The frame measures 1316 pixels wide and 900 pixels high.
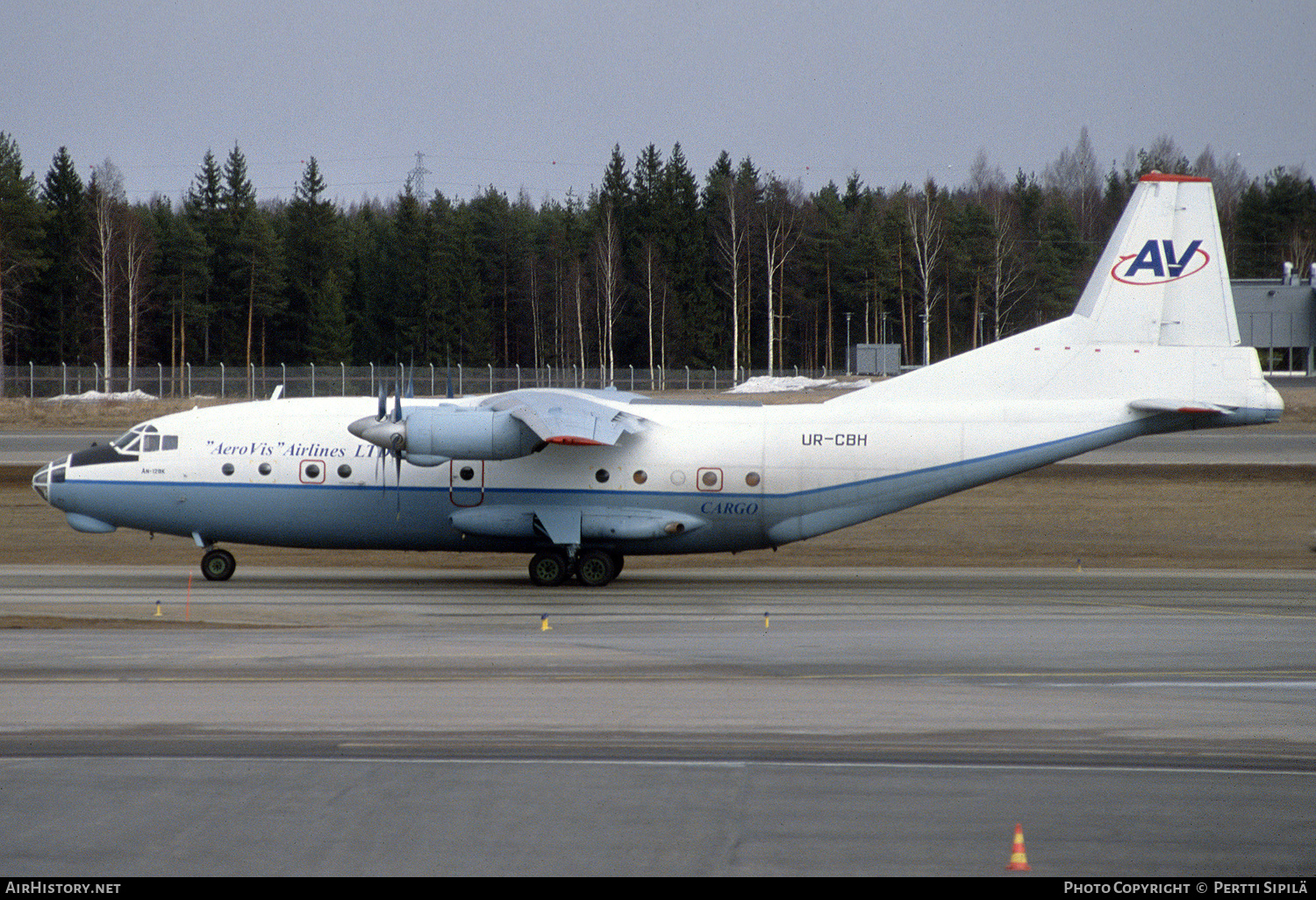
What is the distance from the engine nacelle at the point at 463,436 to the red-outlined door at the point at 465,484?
123cm

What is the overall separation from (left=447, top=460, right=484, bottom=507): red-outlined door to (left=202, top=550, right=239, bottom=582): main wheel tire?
4.63 m

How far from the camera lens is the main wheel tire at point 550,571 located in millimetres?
22922

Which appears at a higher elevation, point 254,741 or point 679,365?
point 679,365

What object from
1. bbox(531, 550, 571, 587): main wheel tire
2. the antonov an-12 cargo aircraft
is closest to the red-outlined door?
the antonov an-12 cargo aircraft

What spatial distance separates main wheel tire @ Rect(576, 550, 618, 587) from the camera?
75.0 ft

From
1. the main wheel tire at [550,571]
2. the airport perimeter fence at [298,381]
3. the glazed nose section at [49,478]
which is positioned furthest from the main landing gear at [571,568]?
the airport perimeter fence at [298,381]

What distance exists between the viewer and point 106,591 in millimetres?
21469

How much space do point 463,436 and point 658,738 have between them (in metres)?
10.5

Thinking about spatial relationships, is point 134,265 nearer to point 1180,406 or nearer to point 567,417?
point 567,417

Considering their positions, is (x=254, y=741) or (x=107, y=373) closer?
(x=254, y=741)
